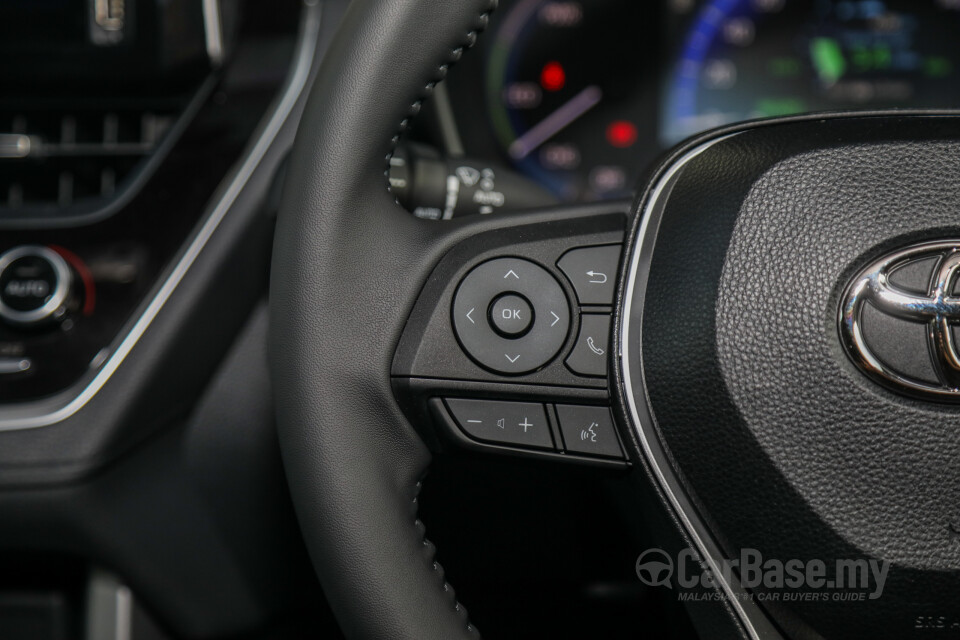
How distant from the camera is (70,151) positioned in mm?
923

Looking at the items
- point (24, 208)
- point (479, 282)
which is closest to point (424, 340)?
point (479, 282)

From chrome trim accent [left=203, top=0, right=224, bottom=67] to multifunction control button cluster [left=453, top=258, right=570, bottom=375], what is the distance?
1.32 ft

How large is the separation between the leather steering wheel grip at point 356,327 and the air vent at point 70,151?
34cm

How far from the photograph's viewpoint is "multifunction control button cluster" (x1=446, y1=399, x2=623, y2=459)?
65 cm

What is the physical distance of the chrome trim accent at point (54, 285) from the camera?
2.72 feet

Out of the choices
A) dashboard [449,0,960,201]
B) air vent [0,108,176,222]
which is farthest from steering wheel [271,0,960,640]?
dashboard [449,0,960,201]

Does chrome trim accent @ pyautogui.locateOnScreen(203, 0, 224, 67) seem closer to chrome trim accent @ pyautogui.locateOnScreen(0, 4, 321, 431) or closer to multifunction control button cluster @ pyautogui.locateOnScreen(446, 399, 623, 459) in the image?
chrome trim accent @ pyautogui.locateOnScreen(0, 4, 321, 431)

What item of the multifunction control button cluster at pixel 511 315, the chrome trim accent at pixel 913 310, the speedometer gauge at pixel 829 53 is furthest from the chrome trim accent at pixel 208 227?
the speedometer gauge at pixel 829 53

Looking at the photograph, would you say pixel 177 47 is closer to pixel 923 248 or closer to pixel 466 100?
pixel 923 248

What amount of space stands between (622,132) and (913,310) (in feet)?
3.69

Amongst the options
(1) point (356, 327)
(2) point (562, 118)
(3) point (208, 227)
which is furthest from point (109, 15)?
(2) point (562, 118)

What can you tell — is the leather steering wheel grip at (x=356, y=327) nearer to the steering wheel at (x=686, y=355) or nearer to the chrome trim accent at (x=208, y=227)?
the steering wheel at (x=686, y=355)

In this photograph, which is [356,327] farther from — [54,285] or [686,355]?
[54,285]

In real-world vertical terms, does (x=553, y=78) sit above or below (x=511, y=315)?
above
